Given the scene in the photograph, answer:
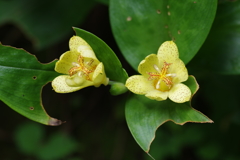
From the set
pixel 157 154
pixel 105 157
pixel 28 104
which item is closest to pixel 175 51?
pixel 28 104

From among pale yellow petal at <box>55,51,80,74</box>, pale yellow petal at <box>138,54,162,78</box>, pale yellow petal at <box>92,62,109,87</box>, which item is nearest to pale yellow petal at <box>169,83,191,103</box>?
pale yellow petal at <box>138,54,162,78</box>

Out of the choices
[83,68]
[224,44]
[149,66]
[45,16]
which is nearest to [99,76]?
[83,68]

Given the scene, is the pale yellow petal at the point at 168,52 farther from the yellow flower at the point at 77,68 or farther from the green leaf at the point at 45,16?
the green leaf at the point at 45,16

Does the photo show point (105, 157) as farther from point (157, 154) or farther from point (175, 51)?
point (175, 51)

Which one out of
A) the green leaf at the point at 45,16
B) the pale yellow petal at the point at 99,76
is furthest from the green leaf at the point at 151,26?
the green leaf at the point at 45,16

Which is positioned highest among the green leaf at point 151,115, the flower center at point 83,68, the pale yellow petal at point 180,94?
the flower center at point 83,68
